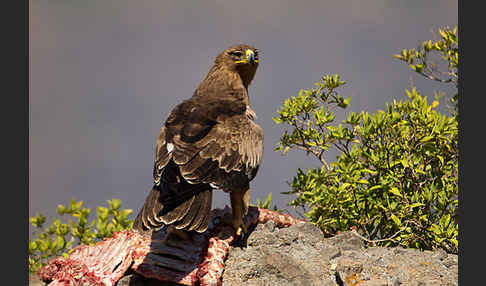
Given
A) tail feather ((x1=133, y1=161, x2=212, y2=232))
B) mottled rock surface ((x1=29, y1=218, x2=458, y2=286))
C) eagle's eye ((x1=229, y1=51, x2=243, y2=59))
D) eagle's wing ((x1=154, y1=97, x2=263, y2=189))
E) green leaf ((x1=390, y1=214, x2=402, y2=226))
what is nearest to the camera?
tail feather ((x1=133, y1=161, x2=212, y2=232))

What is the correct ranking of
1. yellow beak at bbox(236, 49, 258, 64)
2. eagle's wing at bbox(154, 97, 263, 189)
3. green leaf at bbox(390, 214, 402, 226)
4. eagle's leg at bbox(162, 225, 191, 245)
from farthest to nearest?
yellow beak at bbox(236, 49, 258, 64) → green leaf at bbox(390, 214, 402, 226) → eagle's leg at bbox(162, 225, 191, 245) → eagle's wing at bbox(154, 97, 263, 189)

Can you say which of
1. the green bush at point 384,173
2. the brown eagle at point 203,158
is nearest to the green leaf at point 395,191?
the green bush at point 384,173

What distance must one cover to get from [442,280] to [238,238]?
2714 millimetres

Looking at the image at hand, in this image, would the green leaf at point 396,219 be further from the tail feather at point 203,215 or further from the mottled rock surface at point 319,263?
the tail feather at point 203,215

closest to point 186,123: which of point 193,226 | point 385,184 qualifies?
point 193,226

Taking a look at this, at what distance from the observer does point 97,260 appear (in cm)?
676

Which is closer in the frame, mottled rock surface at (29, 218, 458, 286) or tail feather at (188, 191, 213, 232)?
tail feather at (188, 191, 213, 232)

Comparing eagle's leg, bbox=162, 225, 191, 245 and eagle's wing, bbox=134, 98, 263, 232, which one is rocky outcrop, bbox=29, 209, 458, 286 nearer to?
eagle's leg, bbox=162, 225, 191, 245

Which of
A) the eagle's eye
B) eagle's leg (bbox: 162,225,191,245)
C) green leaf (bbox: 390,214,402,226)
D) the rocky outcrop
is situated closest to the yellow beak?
the eagle's eye

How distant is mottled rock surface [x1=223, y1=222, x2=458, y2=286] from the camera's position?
21.6ft

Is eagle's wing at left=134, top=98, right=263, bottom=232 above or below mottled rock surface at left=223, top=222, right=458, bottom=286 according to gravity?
above

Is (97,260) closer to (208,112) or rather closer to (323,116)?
(208,112)

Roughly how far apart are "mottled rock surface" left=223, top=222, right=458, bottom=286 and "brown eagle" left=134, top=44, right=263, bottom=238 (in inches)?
21.4

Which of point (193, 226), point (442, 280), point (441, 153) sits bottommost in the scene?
point (442, 280)
